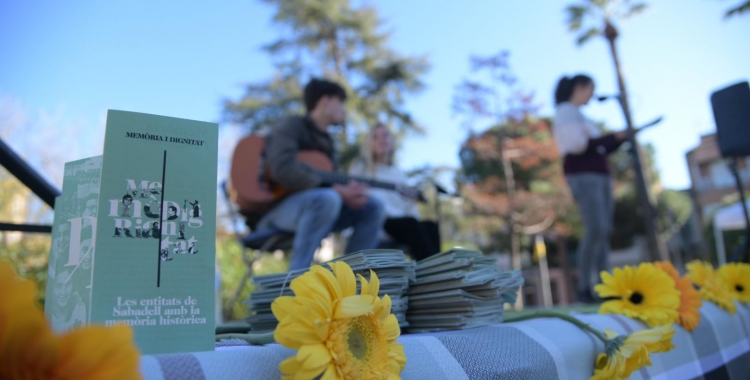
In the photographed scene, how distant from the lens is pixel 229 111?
14328mm

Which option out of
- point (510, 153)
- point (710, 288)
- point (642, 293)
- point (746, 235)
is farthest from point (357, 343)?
point (510, 153)

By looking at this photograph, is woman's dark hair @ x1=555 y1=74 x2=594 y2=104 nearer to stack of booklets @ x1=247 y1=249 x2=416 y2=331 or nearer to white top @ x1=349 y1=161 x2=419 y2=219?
white top @ x1=349 y1=161 x2=419 y2=219

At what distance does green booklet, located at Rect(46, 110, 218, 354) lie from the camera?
1.86 ft

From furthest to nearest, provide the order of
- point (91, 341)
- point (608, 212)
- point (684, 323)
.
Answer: point (608, 212), point (684, 323), point (91, 341)

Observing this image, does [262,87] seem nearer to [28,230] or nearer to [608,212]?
[608,212]

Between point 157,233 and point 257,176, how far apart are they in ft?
5.98

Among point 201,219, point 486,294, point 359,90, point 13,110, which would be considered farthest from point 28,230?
point 359,90

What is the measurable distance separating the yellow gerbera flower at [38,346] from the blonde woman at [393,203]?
204 cm

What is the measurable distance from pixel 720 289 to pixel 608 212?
4.30 feet

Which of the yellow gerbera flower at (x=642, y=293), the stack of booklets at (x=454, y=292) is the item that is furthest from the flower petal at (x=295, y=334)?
the yellow gerbera flower at (x=642, y=293)

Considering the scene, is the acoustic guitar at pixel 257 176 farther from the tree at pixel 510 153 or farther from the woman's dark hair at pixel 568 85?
the tree at pixel 510 153

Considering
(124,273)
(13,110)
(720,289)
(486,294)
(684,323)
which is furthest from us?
(13,110)

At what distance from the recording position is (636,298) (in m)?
1.33

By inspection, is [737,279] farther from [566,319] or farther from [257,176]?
[257,176]
